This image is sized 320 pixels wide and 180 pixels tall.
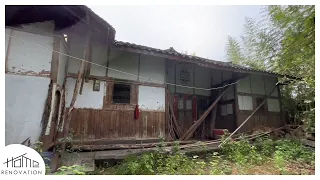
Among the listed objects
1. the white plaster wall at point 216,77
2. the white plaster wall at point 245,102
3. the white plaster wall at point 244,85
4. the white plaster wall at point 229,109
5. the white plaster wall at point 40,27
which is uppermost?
the white plaster wall at point 40,27

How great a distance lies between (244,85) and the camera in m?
10.3

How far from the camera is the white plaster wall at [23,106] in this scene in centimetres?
462

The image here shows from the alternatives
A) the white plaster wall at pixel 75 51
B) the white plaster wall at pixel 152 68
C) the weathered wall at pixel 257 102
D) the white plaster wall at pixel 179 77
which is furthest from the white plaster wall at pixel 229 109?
the white plaster wall at pixel 75 51

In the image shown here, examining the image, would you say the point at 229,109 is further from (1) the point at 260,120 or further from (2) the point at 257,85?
(2) the point at 257,85

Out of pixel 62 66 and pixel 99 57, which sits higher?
pixel 99 57

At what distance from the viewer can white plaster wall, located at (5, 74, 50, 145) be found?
4.62 m

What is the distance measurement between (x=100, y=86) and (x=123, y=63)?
1304 millimetres

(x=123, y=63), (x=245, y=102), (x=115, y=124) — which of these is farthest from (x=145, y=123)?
(x=245, y=102)

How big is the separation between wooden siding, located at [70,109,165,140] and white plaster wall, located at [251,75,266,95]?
5.98 meters

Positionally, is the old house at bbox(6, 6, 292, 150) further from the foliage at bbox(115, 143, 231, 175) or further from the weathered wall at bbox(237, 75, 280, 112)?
the foliage at bbox(115, 143, 231, 175)

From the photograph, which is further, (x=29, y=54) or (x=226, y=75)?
(x=226, y=75)

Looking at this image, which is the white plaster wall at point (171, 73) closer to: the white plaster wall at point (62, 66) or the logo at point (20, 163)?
the white plaster wall at point (62, 66)

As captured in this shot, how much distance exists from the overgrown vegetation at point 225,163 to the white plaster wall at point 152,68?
3171mm

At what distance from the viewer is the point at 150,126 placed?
7.59 metres
